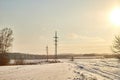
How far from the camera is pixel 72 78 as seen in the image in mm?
21406

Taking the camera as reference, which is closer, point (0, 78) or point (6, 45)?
point (0, 78)

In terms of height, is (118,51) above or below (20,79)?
above

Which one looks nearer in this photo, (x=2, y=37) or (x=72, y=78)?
(x=72, y=78)

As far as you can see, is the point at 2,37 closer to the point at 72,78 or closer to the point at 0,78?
the point at 0,78

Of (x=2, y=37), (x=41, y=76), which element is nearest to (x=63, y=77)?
(x=41, y=76)

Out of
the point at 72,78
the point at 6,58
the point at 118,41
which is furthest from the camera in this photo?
the point at 6,58

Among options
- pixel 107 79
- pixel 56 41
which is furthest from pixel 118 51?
pixel 56 41

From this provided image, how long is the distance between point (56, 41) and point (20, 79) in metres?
52.6

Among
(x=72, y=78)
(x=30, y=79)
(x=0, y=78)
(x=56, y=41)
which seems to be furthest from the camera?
(x=56, y=41)

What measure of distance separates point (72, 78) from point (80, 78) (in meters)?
0.62

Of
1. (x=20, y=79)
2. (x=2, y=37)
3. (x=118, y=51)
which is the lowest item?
(x=20, y=79)

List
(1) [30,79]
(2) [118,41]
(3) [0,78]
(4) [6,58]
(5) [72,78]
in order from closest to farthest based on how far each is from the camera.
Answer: (5) [72,78] < (1) [30,79] < (3) [0,78] < (2) [118,41] < (4) [6,58]

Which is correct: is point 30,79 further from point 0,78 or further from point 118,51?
point 118,51

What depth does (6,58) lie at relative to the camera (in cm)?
6850
